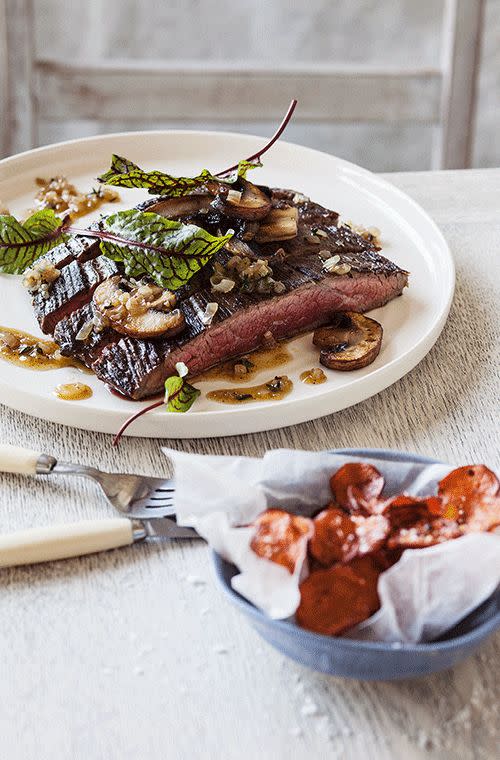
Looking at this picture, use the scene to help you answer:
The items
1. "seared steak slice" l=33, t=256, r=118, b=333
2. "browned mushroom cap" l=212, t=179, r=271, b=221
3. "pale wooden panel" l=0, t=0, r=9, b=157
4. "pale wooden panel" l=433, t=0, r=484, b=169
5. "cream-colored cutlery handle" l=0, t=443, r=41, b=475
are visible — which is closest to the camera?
"cream-colored cutlery handle" l=0, t=443, r=41, b=475

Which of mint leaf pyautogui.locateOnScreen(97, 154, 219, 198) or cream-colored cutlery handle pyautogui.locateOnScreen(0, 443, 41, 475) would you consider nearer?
cream-colored cutlery handle pyautogui.locateOnScreen(0, 443, 41, 475)

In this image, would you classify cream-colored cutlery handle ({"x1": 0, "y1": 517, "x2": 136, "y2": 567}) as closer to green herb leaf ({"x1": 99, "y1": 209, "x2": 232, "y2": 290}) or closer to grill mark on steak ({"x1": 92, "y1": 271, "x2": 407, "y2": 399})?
grill mark on steak ({"x1": 92, "y1": 271, "x2": 407, "y2": 399})

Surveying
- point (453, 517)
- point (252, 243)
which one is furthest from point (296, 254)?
point (453, 517)

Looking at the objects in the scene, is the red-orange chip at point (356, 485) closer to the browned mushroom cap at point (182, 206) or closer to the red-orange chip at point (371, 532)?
the red-orange chip at point (371, 532)

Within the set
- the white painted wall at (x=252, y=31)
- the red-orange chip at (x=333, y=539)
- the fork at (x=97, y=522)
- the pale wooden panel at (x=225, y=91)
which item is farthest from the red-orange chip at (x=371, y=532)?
the white painted wall at (x=252, y=31)

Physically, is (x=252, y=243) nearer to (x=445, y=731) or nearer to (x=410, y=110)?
(x=445, y=731)

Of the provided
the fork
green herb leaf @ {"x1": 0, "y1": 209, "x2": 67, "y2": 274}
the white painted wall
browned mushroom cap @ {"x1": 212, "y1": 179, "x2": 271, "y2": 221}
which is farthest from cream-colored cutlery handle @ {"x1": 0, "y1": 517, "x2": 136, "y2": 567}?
the white painted wall
